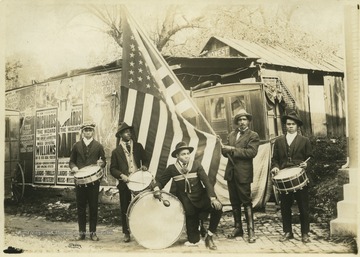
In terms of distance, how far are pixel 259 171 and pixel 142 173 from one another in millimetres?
1870

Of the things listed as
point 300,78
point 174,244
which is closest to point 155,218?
point 174,244

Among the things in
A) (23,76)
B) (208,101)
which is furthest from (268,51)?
(23,76)

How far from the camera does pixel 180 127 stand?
712cm

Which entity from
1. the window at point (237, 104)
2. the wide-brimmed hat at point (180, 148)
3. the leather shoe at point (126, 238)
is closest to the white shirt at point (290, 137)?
the window at point (237, 104)

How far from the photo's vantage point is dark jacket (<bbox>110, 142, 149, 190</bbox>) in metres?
6.95

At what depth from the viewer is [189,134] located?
7.10 meters

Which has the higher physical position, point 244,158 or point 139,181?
point 244,158

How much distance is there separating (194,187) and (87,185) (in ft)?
5.73

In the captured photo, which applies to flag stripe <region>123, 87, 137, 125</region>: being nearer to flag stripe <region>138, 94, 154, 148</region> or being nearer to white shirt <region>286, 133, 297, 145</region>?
→ flag stripe <region>138, 94, 154, 148</region>

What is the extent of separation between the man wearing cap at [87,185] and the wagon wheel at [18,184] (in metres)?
1.20

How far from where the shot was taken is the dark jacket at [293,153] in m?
6.80

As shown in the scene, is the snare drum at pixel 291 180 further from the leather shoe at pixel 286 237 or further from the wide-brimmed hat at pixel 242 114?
the wide-brimmed hat at pixel 242 114

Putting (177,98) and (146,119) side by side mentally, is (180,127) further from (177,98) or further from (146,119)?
(146,119)

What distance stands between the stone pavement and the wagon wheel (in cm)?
35
